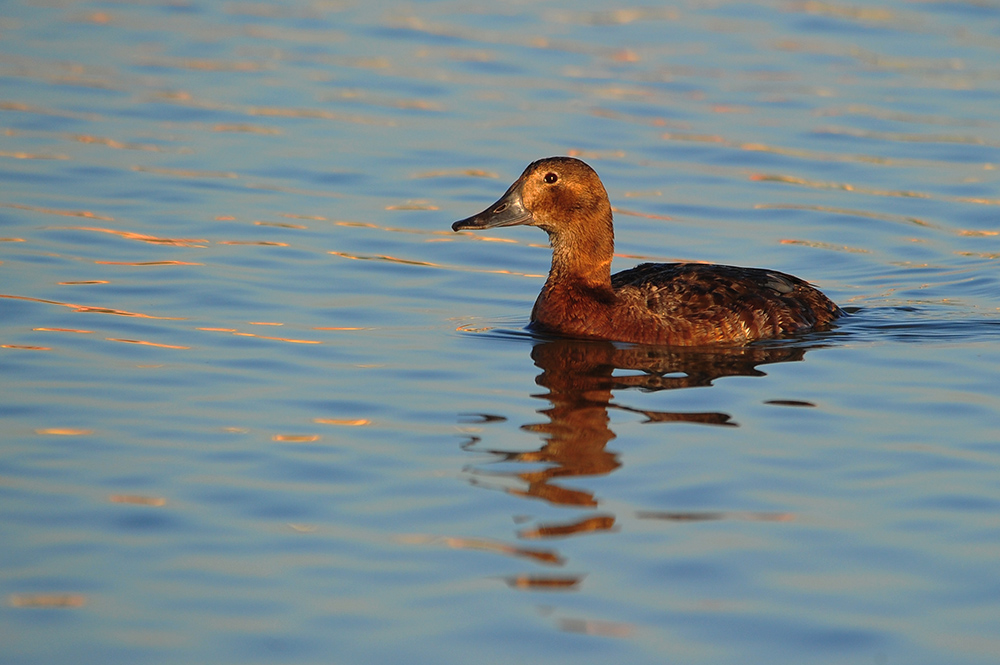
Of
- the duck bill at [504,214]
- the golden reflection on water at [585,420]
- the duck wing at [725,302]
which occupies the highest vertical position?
the duck bill at [504,214]

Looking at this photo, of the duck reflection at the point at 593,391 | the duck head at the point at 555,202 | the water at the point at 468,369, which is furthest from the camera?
the duck head at the point at 555,202

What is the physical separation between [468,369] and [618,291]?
1.47 meters

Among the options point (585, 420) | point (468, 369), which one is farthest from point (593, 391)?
point (468, 369)

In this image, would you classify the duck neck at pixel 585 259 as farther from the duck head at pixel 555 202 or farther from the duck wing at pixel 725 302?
the duck wing at pixel 725 302

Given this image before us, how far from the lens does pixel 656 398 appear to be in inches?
301

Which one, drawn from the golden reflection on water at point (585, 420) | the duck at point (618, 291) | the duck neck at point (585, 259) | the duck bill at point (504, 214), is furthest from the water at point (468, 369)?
the duck bill at point (504, 214)

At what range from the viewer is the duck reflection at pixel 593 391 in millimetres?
6379

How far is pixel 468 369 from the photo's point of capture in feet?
26.9

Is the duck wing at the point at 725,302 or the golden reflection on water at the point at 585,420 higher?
the duck wing at the point at 725,302

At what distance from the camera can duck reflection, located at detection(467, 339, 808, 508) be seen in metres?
6.38

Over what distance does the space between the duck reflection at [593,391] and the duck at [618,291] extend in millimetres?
136

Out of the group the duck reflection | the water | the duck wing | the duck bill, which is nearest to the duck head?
the duck bill

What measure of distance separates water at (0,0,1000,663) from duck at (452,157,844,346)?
19 cm

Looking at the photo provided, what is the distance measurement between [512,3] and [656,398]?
44.4ft
